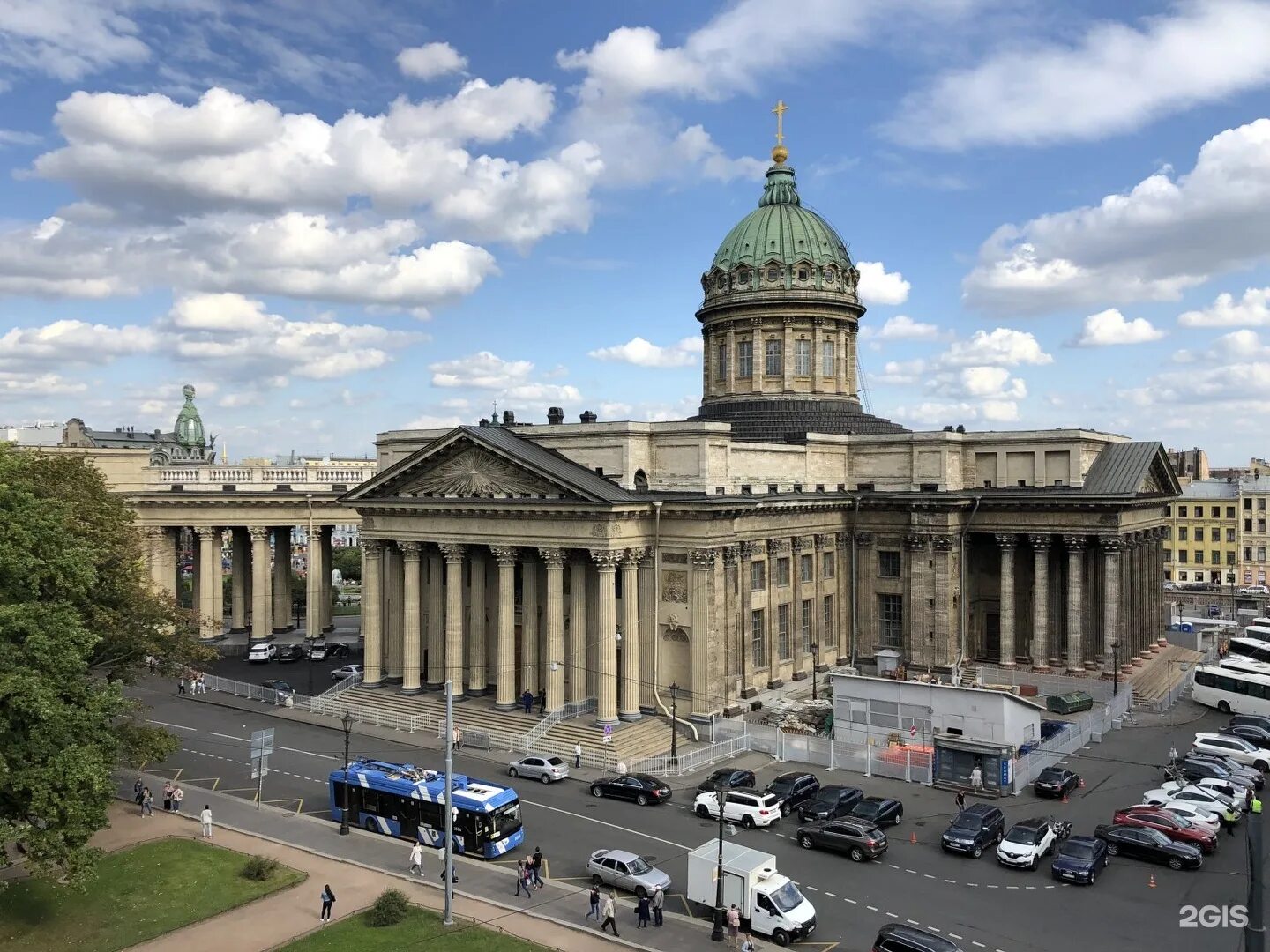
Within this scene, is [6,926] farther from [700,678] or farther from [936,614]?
[936,614]

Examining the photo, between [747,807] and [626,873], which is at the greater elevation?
[626,873]

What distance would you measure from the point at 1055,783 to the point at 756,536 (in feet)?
70.7

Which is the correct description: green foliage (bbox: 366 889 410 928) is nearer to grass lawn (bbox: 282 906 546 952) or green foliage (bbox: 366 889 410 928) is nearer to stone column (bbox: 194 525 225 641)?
grass lawn (bbox: 282 906 546 952)

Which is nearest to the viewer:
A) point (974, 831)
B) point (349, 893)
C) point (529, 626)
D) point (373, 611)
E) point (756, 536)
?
point (349, 893)

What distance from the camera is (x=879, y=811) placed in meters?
40.4

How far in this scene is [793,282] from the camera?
74.9 metres

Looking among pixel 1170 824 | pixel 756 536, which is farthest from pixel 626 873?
pixel 756 536

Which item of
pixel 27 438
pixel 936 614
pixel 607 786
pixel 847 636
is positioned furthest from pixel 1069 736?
pixel 27 438

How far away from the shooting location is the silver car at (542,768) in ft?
154

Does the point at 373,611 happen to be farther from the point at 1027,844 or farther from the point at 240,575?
the point at 1027,844

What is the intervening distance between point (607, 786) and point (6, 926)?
23.2 meters

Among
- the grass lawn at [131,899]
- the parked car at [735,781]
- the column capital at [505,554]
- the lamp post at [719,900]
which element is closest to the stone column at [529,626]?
the column capital at [505,554]

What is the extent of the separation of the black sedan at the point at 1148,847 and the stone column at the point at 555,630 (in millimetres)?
27317

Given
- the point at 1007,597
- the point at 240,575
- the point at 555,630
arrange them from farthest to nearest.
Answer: the point at 240,575 → the point at 1007,597 → the point at 555,630
